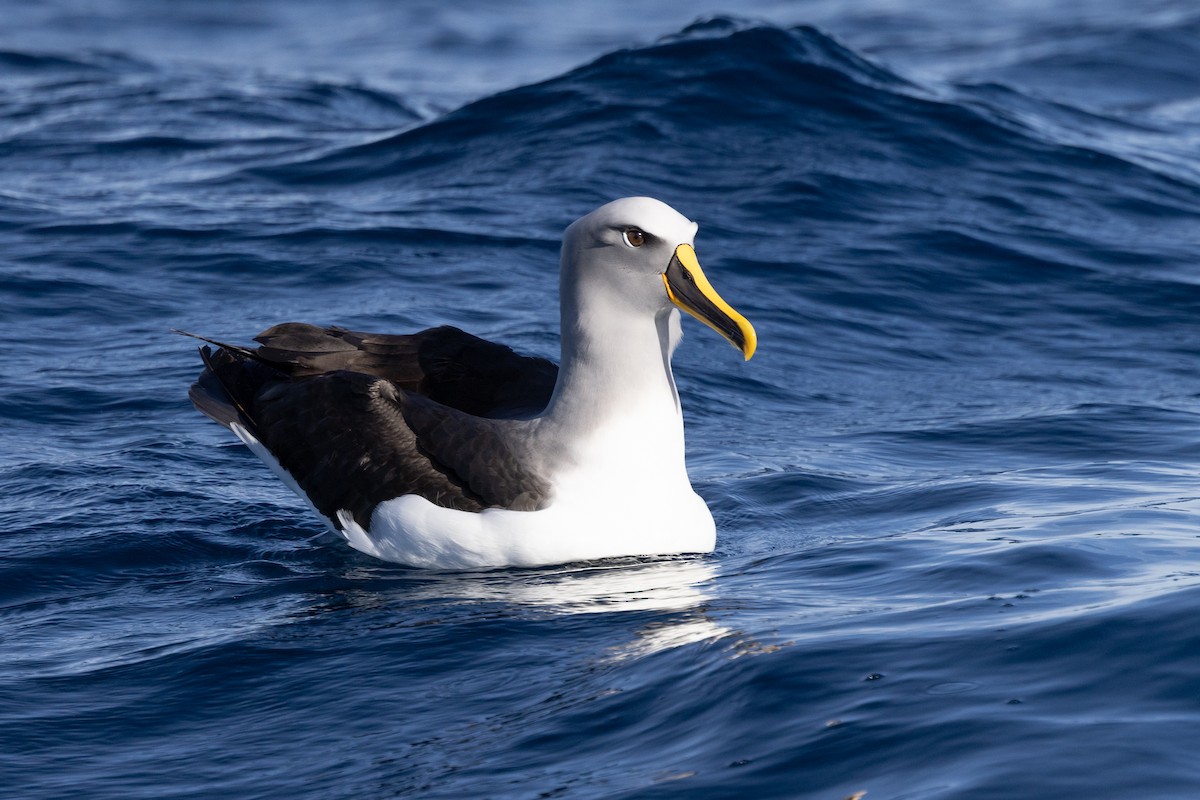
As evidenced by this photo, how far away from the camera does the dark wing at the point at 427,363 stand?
331 inches

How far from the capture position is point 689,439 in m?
10.4

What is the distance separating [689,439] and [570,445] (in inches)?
115

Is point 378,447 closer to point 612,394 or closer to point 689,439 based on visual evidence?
point 612,394

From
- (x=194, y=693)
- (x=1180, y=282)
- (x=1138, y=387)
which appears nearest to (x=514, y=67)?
(x=1180, y=282)

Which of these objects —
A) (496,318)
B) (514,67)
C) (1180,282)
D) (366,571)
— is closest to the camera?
(366,571)

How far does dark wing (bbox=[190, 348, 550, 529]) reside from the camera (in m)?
7.48

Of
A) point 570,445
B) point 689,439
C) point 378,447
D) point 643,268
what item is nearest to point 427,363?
point 378,447

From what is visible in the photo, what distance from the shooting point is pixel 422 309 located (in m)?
12.4

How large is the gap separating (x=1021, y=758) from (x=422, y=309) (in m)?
8.23

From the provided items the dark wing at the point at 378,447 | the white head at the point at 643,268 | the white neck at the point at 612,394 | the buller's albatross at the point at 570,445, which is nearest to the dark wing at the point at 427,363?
the dark wing at the point at 378,447

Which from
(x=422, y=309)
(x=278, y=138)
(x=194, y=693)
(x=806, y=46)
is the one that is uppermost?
(x=806, y=46)

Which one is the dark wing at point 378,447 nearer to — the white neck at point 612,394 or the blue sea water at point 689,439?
the white neck at point 612,394

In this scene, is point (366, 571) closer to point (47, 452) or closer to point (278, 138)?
point (47, 452)

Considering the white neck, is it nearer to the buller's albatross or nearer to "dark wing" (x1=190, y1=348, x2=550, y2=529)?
the buller's albatross
